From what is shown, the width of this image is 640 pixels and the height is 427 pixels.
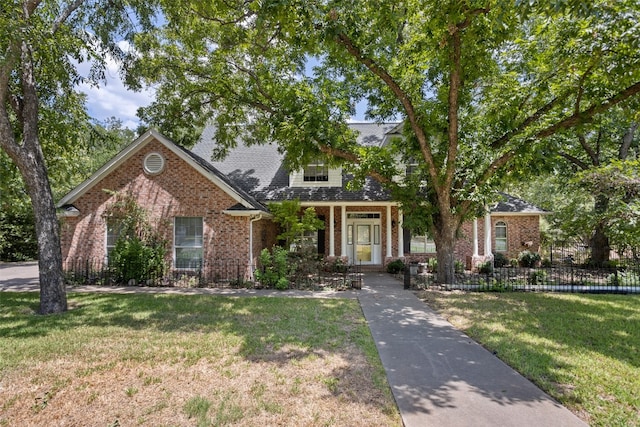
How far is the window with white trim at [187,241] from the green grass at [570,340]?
28.2 feet

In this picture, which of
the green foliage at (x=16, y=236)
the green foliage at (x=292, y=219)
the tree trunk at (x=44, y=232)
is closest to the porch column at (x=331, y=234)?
the green foliage at (x=292, y=219)

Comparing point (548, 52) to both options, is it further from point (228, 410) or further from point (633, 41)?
point (228, 410)

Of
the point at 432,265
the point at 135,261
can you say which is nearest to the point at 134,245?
the point at 135,261

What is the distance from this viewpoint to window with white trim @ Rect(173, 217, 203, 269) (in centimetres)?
1301

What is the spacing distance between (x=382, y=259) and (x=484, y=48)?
10571 mm

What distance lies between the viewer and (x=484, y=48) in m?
9.05

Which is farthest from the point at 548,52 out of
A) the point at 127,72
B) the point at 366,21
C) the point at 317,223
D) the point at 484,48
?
the point at 127,72

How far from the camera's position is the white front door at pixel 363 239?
1738 centimetres

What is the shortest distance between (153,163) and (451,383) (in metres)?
12.6

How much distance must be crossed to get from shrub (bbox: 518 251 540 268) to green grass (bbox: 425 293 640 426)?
7.13 m

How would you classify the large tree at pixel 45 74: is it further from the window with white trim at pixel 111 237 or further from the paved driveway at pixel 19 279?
the paved driveway at pixel 19 279

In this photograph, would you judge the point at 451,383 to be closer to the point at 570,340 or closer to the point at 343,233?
the point at 570,340

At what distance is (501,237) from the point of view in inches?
734

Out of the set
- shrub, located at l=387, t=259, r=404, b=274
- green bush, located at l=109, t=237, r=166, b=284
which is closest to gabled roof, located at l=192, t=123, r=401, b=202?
shrub, located at l=387, t=259, r=404, b=274
